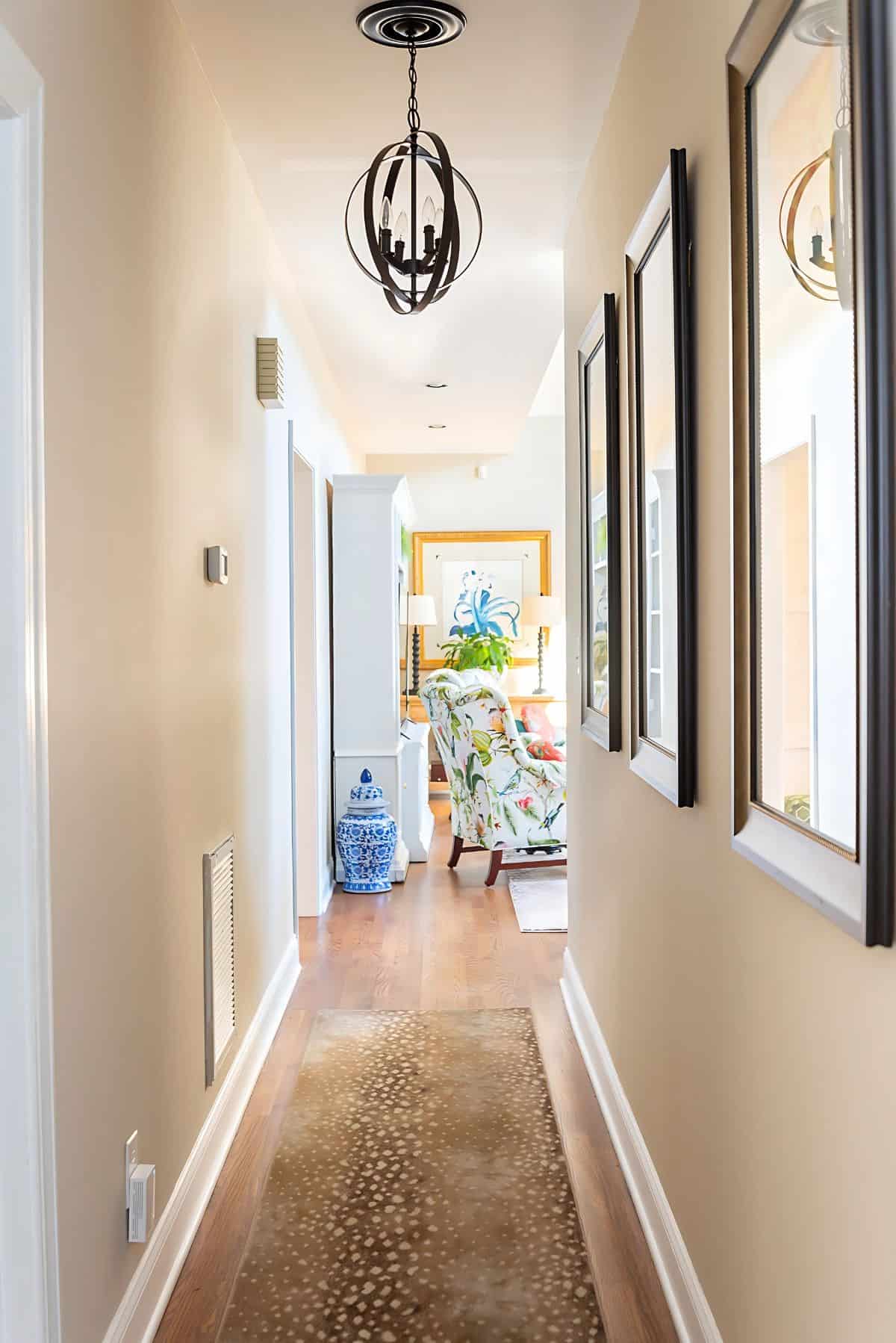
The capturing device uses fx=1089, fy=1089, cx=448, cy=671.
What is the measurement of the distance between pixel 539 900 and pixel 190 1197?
302 centimetres

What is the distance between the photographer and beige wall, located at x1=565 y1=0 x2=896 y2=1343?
1115 millimetres

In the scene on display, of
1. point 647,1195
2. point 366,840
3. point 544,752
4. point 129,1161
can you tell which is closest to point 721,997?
point 647,1195

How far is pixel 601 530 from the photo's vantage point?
9.59ft

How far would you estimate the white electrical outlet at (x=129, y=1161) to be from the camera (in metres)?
1.82

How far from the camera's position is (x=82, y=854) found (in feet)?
5.36

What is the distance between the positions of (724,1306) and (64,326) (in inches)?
68.4

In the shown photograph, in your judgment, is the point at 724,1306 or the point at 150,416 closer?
the point at 724,1306

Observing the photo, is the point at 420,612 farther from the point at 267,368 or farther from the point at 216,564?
the point at 216,564

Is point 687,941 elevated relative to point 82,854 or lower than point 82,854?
lower

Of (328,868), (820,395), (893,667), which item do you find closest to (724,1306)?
(893,667)

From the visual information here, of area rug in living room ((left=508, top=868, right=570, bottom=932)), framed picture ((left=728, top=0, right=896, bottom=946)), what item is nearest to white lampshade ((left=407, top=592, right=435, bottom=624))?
area rug in living room ((left=508, top=868, right=570, bottom=932))

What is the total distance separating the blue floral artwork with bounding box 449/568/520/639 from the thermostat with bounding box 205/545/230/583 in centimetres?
572

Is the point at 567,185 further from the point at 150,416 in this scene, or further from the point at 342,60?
the point at 150,416

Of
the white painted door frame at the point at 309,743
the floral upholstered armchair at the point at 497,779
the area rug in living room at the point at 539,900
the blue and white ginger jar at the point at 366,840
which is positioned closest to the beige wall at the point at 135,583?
the white painted door frame at the point at 309,743
